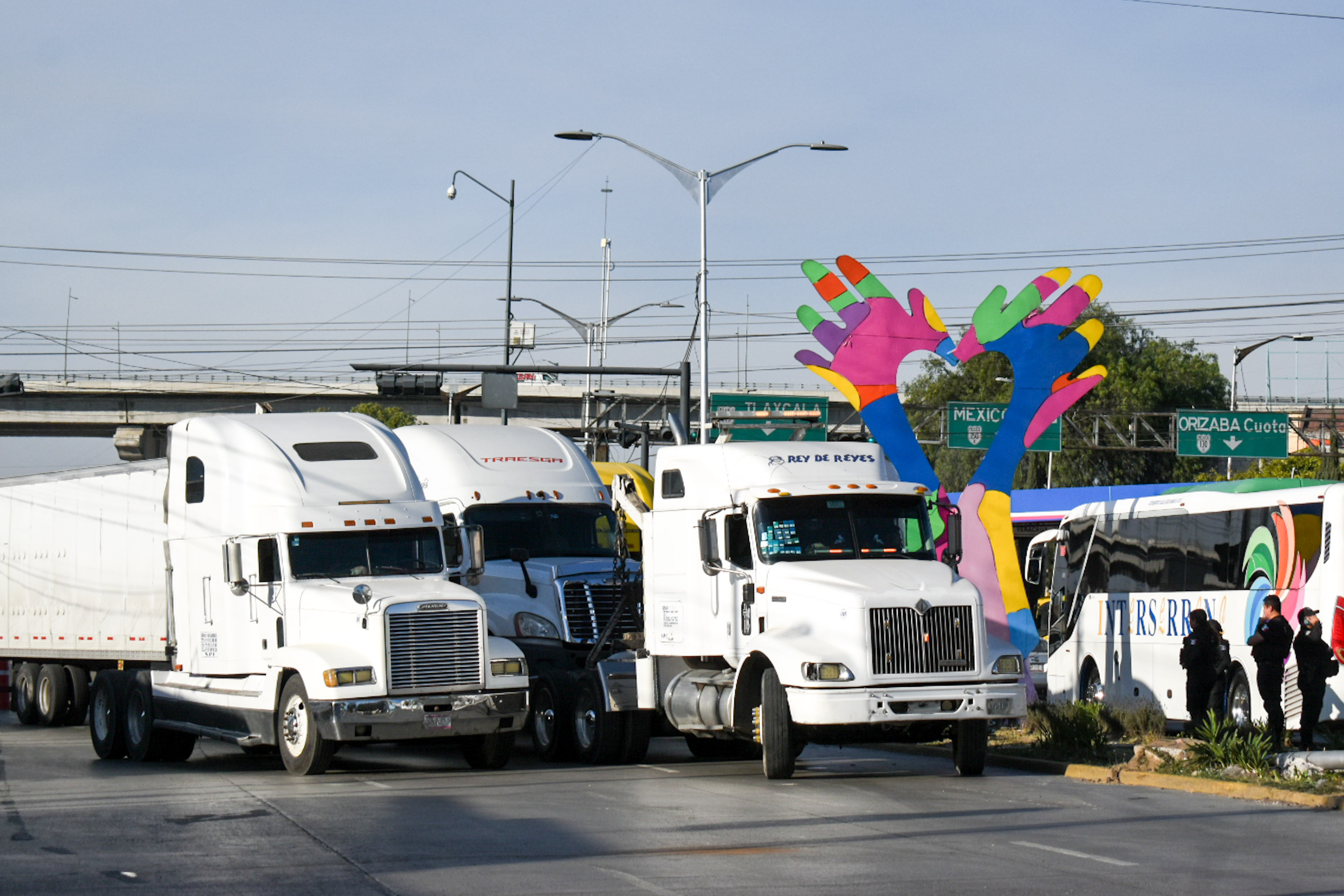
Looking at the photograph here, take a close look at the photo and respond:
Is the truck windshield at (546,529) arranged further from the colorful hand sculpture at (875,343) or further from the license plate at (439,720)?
the colorful hand sculpture at (875,343)

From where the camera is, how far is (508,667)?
17.5 metres

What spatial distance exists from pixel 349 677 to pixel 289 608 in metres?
1.36

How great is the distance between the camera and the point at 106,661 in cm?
2356

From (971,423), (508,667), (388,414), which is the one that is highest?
(388,414)

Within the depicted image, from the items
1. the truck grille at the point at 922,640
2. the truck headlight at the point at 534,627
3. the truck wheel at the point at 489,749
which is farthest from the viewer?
the truck headlight at the point at 534,627

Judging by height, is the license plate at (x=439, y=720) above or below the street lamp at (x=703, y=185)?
below

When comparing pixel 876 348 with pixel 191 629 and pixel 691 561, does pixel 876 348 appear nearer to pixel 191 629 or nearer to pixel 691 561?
pixel 691 561

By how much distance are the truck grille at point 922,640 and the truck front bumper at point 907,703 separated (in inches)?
7.7

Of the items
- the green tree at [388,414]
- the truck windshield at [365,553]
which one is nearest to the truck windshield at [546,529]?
the truck windshield at [365,553]

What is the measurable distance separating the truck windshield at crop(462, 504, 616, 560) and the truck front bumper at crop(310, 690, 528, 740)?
401cm

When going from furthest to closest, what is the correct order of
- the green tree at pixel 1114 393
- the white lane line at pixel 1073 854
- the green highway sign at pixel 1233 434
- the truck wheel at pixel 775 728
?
the green tree at pixel 1114 393, the green highway sign at pixel 1233 434, the truck wheel at pixel 775 728, the white lane line at pixel 1073 854

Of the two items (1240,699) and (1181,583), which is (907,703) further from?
(1181,583)

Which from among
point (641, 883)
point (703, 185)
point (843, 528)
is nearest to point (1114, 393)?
point (703, 185)

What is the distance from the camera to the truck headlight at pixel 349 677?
54.3 ft
